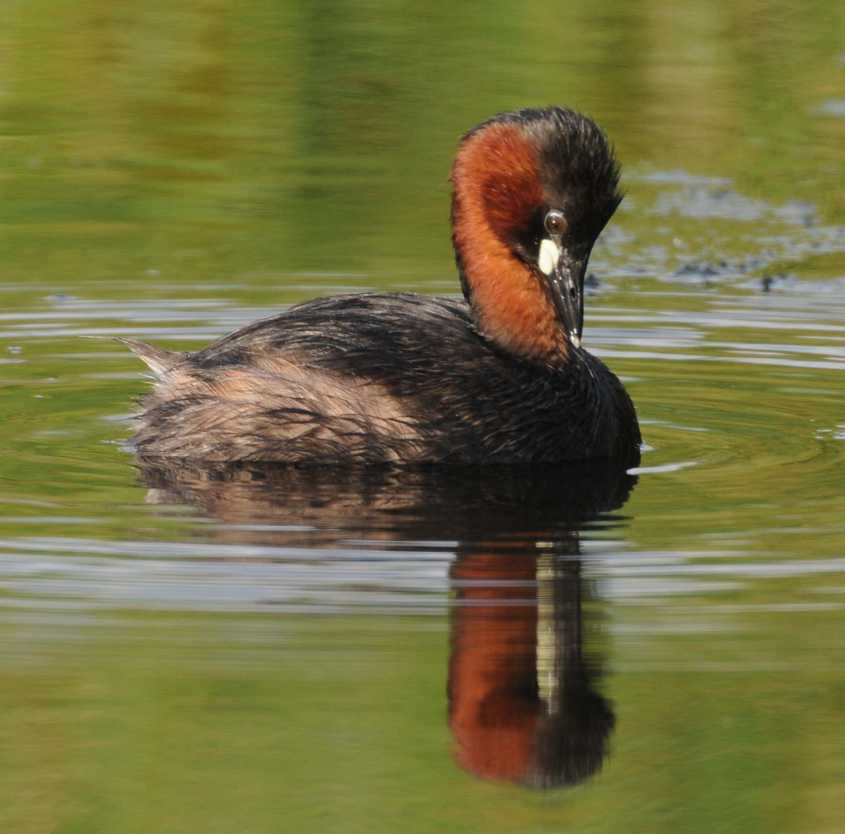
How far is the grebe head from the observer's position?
9.07 meters

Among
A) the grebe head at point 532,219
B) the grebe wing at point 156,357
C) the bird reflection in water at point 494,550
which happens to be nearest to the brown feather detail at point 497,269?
the grebe head at point 532,219

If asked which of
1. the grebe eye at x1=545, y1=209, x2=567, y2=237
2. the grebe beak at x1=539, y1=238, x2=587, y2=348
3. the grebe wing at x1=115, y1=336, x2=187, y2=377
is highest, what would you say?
the grebe eye at x1=545, y1=209, x2=567, y2=237

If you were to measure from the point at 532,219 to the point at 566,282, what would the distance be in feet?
1.00

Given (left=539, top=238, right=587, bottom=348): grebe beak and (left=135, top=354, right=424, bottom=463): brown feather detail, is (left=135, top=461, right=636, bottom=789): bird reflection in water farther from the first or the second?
(left=539, top=238, right=587, bottom=348): grebe beak

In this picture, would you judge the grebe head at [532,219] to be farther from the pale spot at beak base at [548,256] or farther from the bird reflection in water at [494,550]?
the bird reflection in water at [494,550]

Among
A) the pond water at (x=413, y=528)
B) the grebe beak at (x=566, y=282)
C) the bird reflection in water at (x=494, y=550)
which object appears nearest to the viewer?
the pond water at (x=413, y=528)

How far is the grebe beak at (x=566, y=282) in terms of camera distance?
9.29 m

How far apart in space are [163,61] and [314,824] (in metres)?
14.4

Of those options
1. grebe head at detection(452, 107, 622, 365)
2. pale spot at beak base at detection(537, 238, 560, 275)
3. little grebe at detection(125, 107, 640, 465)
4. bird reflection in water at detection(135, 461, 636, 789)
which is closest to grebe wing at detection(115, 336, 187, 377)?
little grebe at detection(125, 107, 640, 465)

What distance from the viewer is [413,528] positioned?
25.8ft

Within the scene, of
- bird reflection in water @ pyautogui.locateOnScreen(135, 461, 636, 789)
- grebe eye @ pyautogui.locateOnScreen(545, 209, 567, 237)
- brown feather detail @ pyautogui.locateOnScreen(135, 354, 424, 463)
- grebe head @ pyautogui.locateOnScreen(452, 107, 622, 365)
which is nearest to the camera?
bird reflection in water @ pyautogui.locateOnScreen(135, 461, 636, 789)

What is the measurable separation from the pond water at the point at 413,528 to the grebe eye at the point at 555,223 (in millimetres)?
1034

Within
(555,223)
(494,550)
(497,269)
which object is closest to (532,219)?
(555,223)

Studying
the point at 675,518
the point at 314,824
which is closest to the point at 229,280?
the point at 675,518
